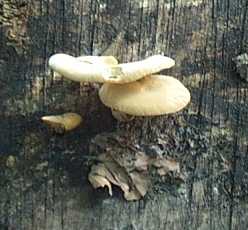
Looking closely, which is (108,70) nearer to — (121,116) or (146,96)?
(146,96)

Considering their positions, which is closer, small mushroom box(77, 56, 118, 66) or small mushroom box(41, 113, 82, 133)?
small mushroom box(77, 56, 118, 66)

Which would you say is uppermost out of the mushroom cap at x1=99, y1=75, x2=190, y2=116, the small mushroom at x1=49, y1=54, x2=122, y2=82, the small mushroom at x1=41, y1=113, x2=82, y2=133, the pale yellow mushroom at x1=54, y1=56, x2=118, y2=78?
the pale yellow mushroom at x1=54, y1=56, x2=118, y2=78

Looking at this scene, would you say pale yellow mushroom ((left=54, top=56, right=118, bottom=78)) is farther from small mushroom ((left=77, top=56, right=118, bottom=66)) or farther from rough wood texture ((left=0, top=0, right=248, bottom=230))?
rough wood texture ((left=0, top=0, right=248, bottom=230))

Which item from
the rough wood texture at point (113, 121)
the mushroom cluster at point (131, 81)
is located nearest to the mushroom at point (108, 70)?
the mushroom cluster at point (131, 81)

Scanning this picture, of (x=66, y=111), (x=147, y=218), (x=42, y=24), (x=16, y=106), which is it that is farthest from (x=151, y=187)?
(x=42, y=24)

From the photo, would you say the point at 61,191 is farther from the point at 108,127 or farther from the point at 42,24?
the point at 42,24

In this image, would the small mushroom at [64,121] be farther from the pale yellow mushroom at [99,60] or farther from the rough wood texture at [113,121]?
the pale yellow mushroom at [99,60]

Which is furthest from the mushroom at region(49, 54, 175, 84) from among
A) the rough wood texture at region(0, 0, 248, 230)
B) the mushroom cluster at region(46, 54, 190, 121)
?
the rough wood texture at region(0, 0, 248, 230)
